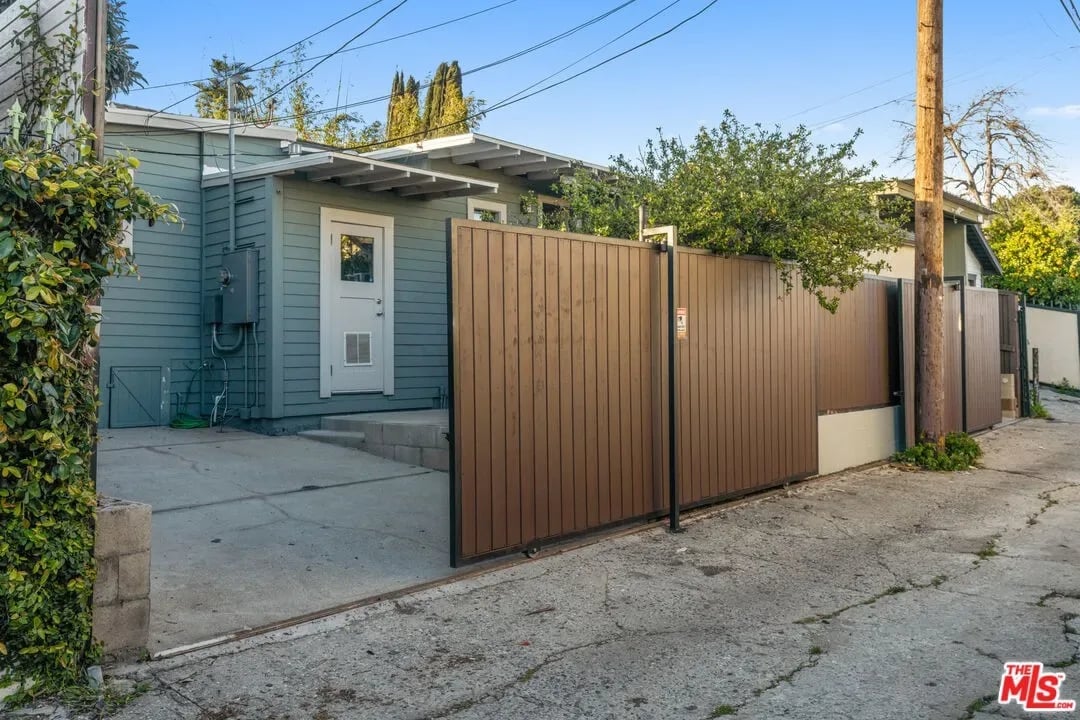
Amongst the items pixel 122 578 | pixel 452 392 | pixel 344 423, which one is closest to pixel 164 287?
pixel 344 423

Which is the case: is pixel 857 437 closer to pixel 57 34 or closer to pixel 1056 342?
pixel 57 34

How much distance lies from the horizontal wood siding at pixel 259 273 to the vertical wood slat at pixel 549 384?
5.24m

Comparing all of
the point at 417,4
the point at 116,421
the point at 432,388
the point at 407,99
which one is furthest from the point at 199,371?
the point at 407,99

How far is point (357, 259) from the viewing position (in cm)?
1132

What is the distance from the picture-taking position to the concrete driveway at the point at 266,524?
483 cm

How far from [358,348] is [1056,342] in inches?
709

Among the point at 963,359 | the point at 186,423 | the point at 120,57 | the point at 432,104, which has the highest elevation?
the point at 432,104

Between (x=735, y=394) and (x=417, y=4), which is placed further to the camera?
(x=417, y=4)

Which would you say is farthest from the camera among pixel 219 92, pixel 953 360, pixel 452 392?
pixel 219 92

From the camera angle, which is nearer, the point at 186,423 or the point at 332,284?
the point at 186,423

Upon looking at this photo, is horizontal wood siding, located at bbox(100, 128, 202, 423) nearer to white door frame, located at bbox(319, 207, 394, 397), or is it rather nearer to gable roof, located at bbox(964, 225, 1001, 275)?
white door frame, located at bbox(319, 207, 394, 397)

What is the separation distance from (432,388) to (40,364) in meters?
8.61

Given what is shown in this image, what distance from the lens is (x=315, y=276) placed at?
421 inches

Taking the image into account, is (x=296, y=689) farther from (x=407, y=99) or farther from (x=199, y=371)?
(x=407, y=99)
